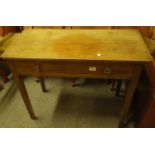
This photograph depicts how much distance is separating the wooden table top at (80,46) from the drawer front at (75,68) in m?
0.05

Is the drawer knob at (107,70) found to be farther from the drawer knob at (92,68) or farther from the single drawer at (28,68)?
the single drawer at (28,68)

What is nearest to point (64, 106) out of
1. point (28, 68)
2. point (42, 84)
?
point (42, 84)

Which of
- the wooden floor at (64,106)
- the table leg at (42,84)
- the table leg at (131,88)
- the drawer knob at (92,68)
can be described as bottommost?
the wooden floor at (64,106)

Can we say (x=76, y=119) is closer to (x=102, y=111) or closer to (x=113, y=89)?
(x=102, y=111)

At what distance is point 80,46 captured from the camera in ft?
3.34

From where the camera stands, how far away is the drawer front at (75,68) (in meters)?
0.94

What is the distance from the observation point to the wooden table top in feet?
3.03

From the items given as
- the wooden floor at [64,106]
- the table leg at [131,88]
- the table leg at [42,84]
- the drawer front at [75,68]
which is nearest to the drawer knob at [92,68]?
the drawer front at [75,68]

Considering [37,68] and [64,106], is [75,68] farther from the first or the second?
[64,106]

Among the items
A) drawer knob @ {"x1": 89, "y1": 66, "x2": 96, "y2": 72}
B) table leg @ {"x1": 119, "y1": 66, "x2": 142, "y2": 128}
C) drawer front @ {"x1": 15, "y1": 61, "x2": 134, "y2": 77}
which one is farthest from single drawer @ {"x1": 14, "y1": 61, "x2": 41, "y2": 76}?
table leg @ {"x1": 119, "y1": 66, "x2": 142, "y2": 128}

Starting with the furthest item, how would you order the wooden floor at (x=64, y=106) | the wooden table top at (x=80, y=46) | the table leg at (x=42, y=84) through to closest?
the table leg at (x=42, y=84), the wooden floor at (x=64, y=106), the wooden table top at (x=80, y=46)

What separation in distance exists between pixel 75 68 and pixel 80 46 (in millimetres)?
149

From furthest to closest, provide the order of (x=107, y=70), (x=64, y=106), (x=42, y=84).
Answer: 1. (x=42, y=84)
2. (x=64, y=106)
3. (x=107, y=70)

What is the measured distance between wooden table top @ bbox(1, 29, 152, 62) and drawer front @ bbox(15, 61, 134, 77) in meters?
0.05
